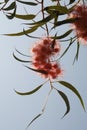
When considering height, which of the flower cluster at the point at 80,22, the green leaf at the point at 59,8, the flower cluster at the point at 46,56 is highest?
the green leaf at the point at 59,8

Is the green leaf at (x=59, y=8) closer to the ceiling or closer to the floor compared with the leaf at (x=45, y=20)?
closer to the ceiling

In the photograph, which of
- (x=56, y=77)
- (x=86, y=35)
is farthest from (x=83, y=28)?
(x=56, y=77)

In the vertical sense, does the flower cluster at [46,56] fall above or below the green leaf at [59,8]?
below

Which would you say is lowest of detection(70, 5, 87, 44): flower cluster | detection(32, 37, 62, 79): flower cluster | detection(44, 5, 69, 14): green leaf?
detection(32, 37, 62, 79): flower cluster

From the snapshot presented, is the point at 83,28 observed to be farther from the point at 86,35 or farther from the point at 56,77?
the point at 56,77
